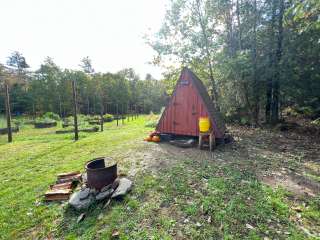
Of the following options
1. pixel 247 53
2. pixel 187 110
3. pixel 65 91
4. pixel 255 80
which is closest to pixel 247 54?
pixel 247 53

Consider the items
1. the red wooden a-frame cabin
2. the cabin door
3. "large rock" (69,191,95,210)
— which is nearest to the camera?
"large rock" (69,191,95,210)

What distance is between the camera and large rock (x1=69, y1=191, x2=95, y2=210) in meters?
3.16

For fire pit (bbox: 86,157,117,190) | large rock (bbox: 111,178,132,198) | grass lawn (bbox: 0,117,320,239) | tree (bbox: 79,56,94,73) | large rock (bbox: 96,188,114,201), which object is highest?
tree (bbox: 79,56,94,73)

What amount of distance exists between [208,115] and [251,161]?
6.64 feet

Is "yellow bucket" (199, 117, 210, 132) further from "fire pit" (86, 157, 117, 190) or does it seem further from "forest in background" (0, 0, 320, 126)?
"forest in background" (0, 0, 320, 126)

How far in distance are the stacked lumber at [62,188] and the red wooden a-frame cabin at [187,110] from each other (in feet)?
13.1

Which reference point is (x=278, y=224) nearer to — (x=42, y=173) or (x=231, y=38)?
(x=42, y=173)

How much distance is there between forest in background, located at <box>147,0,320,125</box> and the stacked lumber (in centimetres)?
873

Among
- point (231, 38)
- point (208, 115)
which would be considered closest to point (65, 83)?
point (231, 38)

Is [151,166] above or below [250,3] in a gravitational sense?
below

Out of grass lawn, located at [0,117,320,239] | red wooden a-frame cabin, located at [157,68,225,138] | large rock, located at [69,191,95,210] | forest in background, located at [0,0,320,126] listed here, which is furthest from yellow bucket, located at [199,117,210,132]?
forest in background, located at [0,0,320,126]

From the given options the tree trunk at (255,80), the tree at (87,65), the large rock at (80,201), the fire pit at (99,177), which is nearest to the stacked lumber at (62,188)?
the large rock at (80,201)

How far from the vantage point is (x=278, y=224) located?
2682 millimetres

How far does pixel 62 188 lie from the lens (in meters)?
3.73
